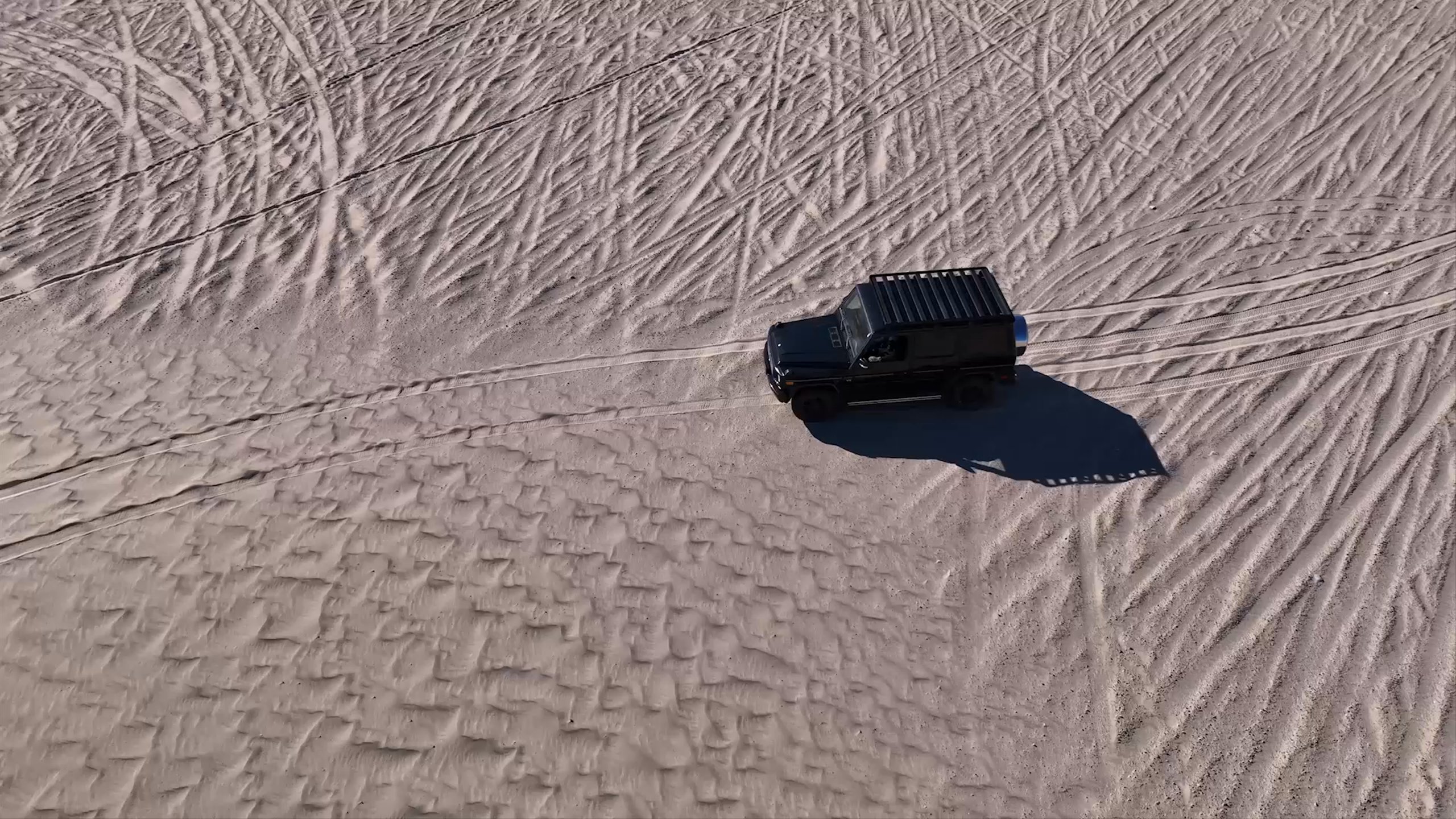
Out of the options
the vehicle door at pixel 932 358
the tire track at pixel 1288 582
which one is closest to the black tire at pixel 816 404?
the vehicle door at pixel 932 358

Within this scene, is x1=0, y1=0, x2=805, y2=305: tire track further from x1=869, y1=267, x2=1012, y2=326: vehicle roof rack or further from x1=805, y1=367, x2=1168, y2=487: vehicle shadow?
x1=805, y1=367, x2=1168, y2=487: vehicle shadow

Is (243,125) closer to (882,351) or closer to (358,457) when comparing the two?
(358,457)

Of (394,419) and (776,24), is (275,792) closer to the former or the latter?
(394,419)

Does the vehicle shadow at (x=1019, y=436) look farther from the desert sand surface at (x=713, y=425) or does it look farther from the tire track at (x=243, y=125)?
the tire track at (x=243, y=125)

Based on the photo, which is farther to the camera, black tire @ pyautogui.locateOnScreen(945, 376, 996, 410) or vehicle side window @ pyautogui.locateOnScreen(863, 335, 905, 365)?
black tire @ pyautogui.locateOnScreen(945, 376, 996, 410)

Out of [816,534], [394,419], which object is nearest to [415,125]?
[394,419]

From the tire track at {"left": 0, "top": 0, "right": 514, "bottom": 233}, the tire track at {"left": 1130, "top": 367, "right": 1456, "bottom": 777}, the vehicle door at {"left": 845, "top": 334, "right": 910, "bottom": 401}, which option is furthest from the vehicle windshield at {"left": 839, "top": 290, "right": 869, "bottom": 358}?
the tire track at {"left": 0, "top": 0, "right": 514, "bottom": 233}
